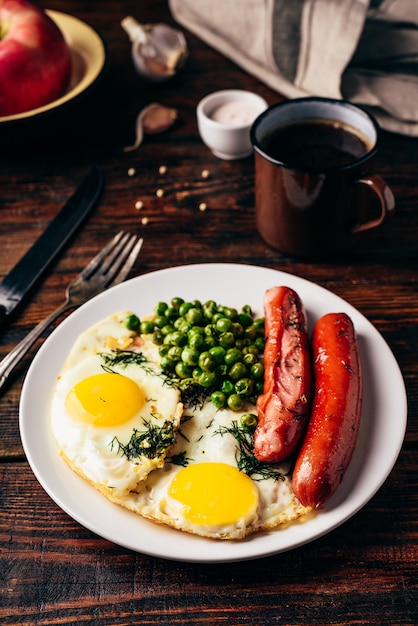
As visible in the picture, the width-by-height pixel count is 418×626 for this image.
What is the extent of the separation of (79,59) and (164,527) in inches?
103

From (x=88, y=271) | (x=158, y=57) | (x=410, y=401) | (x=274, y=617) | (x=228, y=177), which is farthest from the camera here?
(x=158, y=57)

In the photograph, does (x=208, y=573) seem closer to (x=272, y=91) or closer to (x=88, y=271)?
(x=88, y=271)

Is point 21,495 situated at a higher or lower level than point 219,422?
lower

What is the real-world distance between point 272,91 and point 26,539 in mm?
2686

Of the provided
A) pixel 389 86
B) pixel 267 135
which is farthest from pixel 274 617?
pixel 389 86

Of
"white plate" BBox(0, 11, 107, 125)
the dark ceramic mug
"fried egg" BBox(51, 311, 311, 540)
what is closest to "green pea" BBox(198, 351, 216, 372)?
"fried egg" BBox(51, 311, 311, 540)

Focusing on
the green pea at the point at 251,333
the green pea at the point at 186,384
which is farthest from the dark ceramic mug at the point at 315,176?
the green pea at the point at 186,384

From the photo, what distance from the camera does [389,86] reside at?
339cm

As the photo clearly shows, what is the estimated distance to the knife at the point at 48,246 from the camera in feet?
8.99

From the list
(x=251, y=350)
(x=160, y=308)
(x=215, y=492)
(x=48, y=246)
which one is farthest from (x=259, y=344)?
(x=48, y=246)

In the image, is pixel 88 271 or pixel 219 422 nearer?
pixel 219 422

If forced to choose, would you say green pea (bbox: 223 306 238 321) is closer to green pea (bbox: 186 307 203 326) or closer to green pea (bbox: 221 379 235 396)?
green pea (bbox: 186 307 203 326)

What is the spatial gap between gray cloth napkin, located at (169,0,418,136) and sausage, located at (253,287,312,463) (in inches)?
58.2

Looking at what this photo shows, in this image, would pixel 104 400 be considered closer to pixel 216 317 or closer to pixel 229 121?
pixel 216 317
